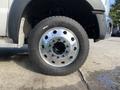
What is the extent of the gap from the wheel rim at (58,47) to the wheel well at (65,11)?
56 cm

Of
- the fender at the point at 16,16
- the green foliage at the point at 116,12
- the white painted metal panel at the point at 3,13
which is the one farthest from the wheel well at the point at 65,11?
the green foliage at the point at 116,12

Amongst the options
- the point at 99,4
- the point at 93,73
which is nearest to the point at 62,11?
the point at 99,4

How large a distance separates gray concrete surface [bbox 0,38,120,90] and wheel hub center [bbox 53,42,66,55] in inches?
15.8

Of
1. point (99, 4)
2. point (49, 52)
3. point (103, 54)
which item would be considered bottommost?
point (103, 54)

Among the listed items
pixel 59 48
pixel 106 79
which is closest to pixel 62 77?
pixel 59 48

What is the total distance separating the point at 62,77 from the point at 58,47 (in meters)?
0.48

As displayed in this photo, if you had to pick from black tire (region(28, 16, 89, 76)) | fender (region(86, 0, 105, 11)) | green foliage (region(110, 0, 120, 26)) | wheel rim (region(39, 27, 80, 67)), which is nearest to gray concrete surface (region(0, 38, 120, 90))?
black tire (region(28, 16, 89, 76))

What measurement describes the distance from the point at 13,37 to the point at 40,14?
3.05 ft

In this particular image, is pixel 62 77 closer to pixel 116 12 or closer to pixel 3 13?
pixel 3 13

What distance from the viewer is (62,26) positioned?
570cm

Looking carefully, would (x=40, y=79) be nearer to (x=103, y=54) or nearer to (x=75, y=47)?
(x=75, y=47)

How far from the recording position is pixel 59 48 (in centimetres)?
568

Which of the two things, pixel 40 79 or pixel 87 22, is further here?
pixel 87 22

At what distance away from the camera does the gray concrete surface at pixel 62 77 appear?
4977 mm
